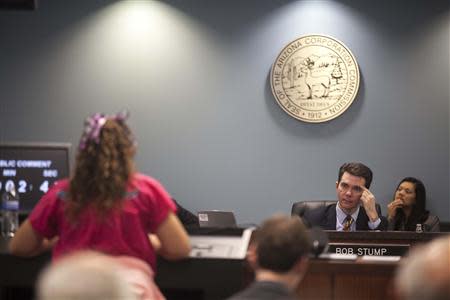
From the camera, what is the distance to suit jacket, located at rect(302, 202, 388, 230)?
15.5 ft

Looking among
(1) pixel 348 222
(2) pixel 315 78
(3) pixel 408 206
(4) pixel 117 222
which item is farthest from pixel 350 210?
(4) pixel 117 222

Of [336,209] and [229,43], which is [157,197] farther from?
[229,43]

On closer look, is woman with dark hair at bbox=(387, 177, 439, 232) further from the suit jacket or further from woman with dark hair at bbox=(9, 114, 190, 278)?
woman with dark hair at bbox=(9, 114, 190, 278)

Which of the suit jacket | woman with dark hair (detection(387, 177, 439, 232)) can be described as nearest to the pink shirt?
the suit jacket

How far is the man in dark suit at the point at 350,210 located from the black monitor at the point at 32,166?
6.65 feet

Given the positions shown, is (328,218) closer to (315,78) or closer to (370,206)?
(370,206)

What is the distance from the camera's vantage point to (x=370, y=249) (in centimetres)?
373

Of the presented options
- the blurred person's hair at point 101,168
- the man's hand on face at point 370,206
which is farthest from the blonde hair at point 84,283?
the man's hand on face at point 370,206

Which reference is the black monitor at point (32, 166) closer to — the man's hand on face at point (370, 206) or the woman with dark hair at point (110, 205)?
the woman with dark hair at point (110, 205)

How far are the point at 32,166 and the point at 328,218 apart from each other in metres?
2.17

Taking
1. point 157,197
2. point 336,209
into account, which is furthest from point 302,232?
point 336,209

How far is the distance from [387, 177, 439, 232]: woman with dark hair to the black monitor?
2.99 meters

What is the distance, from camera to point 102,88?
601 cm

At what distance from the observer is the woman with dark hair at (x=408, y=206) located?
5.48 m
